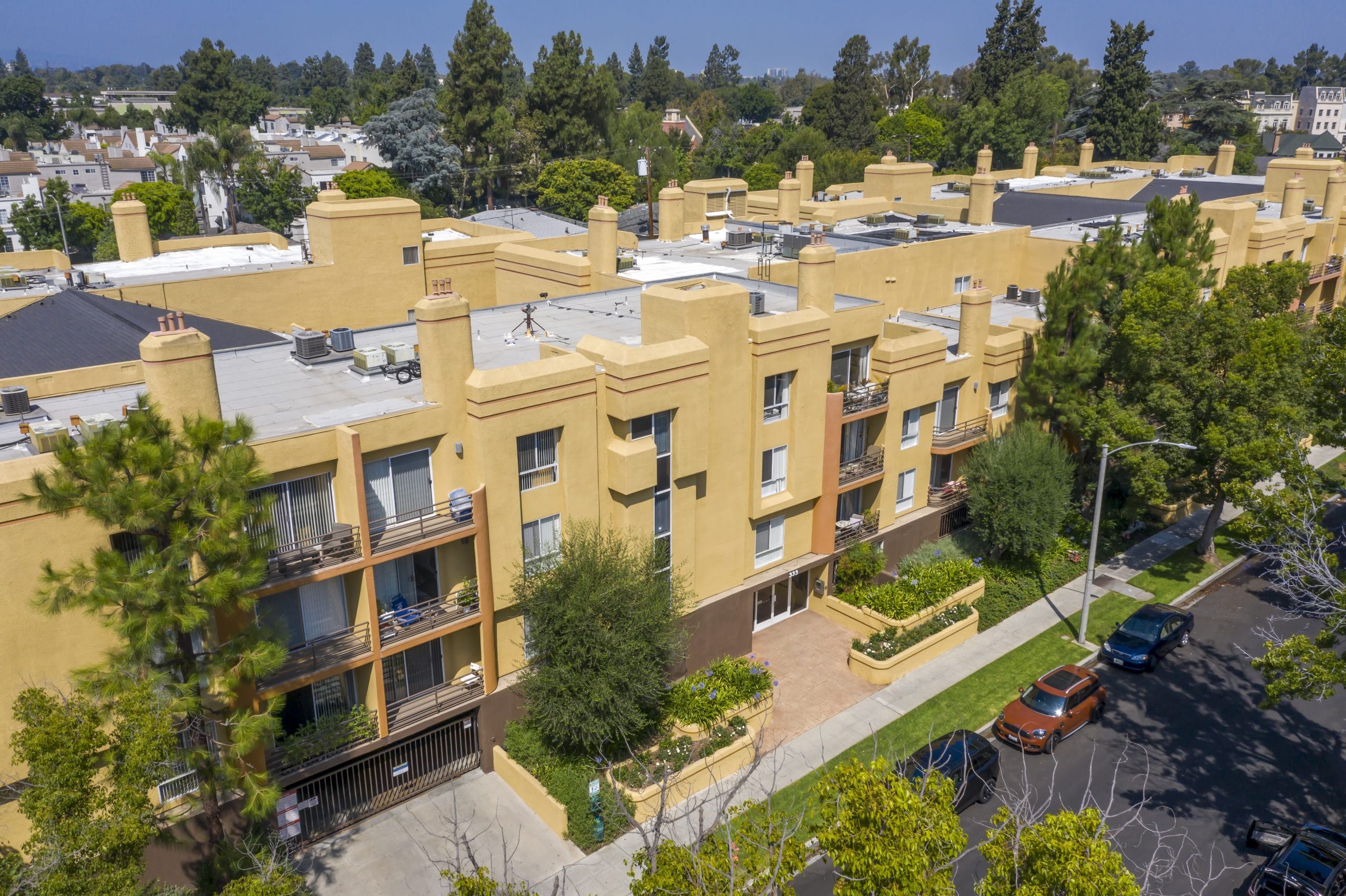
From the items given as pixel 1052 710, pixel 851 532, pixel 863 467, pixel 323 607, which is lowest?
pixel 1052 710

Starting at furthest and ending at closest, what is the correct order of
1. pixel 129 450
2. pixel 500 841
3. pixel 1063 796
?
pixel 1063 796 < pixel 500 841 < pixel 129 450

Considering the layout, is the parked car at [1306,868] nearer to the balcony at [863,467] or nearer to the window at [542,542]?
the balcony at [863,467]

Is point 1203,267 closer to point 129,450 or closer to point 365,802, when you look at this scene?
point 365,802

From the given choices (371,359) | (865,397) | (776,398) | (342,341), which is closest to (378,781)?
(371,359)

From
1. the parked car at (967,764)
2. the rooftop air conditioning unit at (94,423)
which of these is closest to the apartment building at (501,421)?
the rooftop air conditioning unit at (94,423)

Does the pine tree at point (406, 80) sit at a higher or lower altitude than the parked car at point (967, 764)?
higher

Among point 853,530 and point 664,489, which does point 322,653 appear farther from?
point 853,530

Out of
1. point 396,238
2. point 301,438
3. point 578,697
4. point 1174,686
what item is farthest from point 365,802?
point 1174,686
